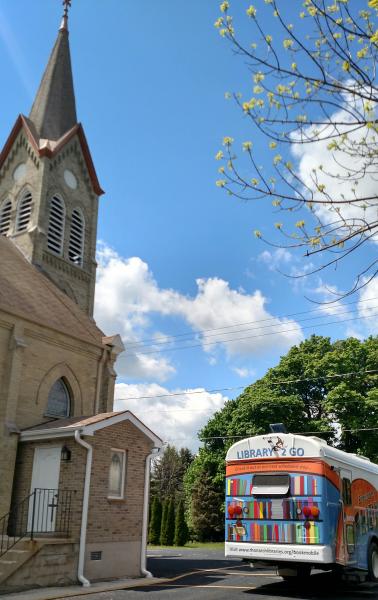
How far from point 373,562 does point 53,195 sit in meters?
21.1

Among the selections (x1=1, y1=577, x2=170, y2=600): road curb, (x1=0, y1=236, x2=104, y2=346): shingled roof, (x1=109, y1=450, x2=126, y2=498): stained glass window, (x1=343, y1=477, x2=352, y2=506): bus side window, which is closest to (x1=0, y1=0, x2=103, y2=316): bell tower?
(x1=0, y1=236, x2=104, y2=346): shingled roof

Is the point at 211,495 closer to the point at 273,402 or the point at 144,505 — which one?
the point at 273,402

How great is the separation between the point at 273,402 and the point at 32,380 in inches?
840

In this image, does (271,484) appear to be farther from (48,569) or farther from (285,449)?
(48,569)

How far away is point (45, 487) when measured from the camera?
1550cm

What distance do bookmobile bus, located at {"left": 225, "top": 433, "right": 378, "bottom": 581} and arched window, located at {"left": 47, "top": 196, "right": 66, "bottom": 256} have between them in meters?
16.3

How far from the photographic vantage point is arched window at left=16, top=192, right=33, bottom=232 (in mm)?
26609

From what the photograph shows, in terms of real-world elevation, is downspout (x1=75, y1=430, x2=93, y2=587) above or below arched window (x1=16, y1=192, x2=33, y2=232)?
below

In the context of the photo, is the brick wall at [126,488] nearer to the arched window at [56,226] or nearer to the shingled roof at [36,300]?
the shingled roof at [36,300]

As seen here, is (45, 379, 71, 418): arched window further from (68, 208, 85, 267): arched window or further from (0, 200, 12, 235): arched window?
(0, 200, 12, 235): arched window

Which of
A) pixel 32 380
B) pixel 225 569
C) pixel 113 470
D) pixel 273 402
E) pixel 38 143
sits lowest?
pixel 225 569

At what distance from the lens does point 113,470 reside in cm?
1578

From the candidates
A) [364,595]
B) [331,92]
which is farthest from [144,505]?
[331,92]

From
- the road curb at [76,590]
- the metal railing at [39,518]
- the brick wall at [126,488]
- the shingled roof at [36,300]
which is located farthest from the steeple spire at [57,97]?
the road curb at [76,590]
